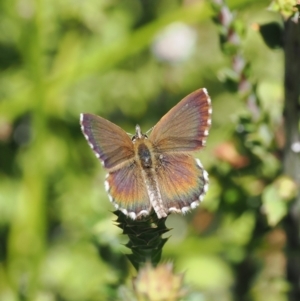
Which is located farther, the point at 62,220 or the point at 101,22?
the point at 101,22

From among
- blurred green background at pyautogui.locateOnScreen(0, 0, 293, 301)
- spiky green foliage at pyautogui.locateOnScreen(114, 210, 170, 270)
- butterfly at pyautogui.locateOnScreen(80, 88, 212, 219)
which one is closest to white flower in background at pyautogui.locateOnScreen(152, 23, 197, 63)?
blurred green background at pyautogui.locateOnScreen(0, 0, 293, 301)

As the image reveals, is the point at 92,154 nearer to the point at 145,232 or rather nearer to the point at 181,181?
the point at 181,181

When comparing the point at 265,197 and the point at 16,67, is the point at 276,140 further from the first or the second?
the point at 16,67

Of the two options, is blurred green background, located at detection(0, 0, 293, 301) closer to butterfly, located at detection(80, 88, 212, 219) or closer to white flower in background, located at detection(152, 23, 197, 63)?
white flower in background, located at detection(152, 23, 197, 63)

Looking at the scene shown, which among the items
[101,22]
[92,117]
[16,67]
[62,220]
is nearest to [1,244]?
[62,220]

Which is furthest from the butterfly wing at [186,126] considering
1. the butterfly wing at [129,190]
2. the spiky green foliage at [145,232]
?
the spiky green foliage at [145,232]
